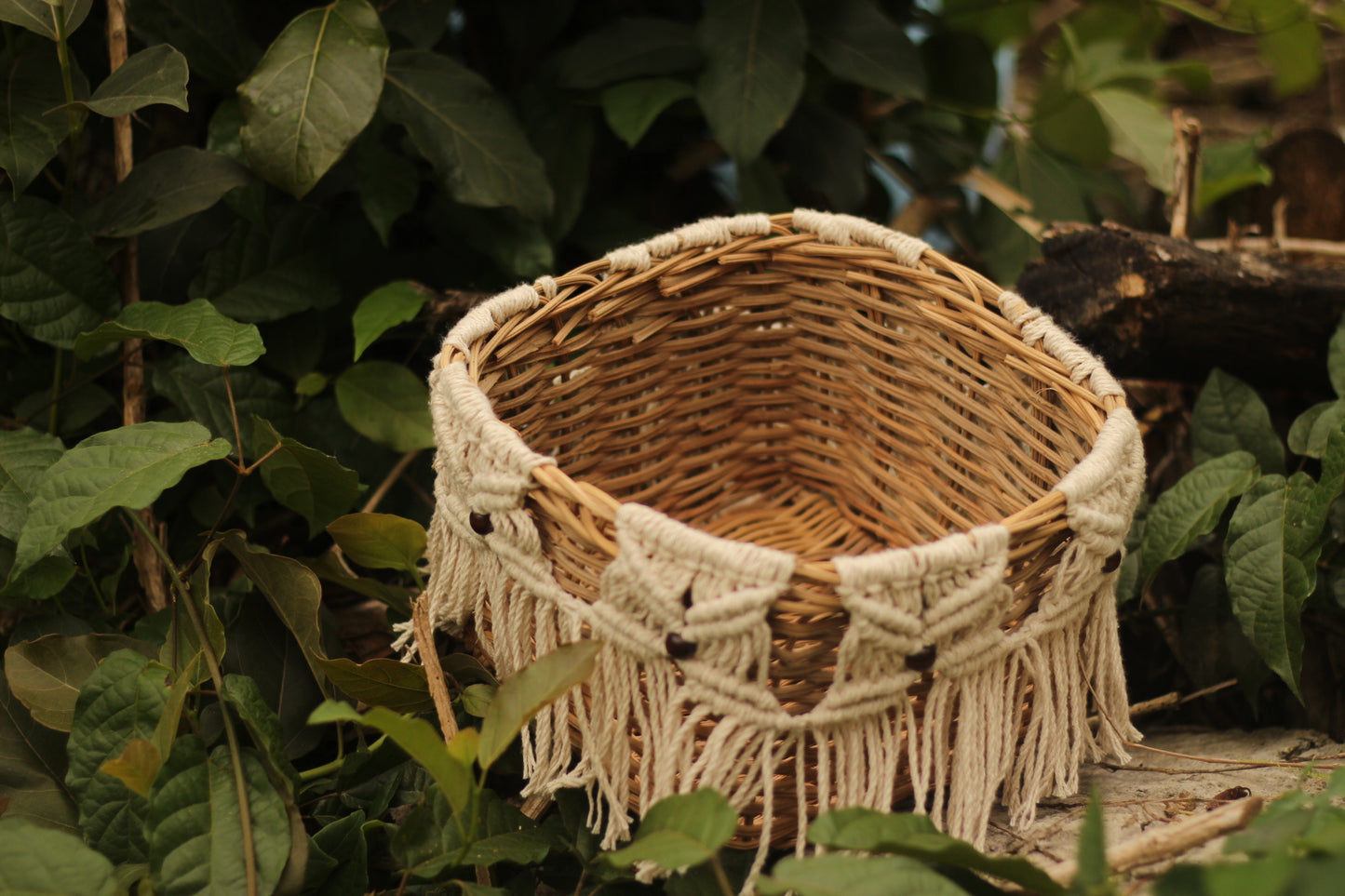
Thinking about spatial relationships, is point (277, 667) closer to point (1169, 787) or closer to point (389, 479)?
point (389, 479)

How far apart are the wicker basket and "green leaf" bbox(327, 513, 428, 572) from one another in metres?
0.03

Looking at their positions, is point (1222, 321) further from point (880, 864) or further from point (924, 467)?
point (880, 864)

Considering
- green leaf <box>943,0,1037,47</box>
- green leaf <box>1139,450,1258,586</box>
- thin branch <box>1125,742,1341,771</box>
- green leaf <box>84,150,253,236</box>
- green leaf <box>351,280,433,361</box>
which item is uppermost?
green leaf <box>943,0,1037,47</box>

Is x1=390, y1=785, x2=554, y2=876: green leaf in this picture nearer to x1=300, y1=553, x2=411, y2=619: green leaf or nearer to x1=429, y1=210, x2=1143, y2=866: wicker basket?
x1=429, y1=210, x2=1143, y2=866: wicker basket

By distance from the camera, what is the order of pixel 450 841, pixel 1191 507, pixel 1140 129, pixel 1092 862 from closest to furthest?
1. pixel 1092 862
2. pixel 450 841
3. pixel 1191 507
4. pixel 1140 129

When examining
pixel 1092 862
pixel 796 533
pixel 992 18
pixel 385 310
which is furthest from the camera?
pixel 992 18

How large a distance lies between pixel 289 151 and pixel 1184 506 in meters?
0.92

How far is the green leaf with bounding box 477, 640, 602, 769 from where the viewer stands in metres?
0.63

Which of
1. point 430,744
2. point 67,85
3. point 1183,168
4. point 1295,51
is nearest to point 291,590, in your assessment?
point 430,744

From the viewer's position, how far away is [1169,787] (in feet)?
2.76

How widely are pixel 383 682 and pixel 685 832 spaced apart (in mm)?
325

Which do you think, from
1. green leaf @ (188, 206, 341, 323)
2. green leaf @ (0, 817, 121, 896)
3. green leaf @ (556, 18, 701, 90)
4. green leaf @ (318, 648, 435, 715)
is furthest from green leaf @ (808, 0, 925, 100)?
green leaf @ (0, 817, 121, 896)

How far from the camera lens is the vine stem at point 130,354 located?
993 millimetres

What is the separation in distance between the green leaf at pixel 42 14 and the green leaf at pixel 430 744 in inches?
27.0
